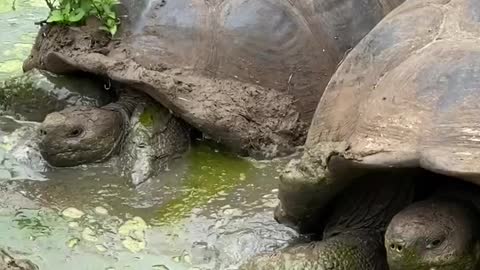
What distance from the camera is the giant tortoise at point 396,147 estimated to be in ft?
10.0

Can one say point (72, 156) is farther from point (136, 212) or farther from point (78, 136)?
point (136, 212)

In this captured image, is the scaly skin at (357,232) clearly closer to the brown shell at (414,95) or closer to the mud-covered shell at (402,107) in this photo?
the mud-covered shell at (402,107)

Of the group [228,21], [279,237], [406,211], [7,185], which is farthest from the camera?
[228,21]

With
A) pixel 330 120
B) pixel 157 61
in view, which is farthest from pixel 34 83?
pixel 330 120

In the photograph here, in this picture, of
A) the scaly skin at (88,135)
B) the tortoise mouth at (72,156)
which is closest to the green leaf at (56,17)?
the scaly skin at (88,135)

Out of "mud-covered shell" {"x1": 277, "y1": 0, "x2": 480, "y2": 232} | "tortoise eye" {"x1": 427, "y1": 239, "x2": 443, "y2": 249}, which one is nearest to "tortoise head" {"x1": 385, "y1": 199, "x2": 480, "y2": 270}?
"tortoise eye" {"x1": 427, "y1": 239, "x2": 443, "y2": 249}

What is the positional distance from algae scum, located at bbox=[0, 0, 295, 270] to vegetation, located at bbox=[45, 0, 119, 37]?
1.93 feet

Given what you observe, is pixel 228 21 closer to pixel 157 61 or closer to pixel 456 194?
pixel 157 61

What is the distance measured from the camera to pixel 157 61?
4.77 m

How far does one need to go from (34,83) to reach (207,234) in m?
1.50

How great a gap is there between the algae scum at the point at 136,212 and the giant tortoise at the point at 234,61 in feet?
0.70

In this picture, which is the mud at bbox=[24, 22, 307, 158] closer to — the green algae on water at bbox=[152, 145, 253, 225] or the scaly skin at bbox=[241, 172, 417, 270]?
the green algae on water at bbox=[152, 145, 253, 225]

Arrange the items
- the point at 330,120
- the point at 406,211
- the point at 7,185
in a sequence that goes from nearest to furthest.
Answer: the point at 406,211 < the point at 330,120 < the point at 7,185

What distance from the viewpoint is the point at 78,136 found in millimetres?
4641
